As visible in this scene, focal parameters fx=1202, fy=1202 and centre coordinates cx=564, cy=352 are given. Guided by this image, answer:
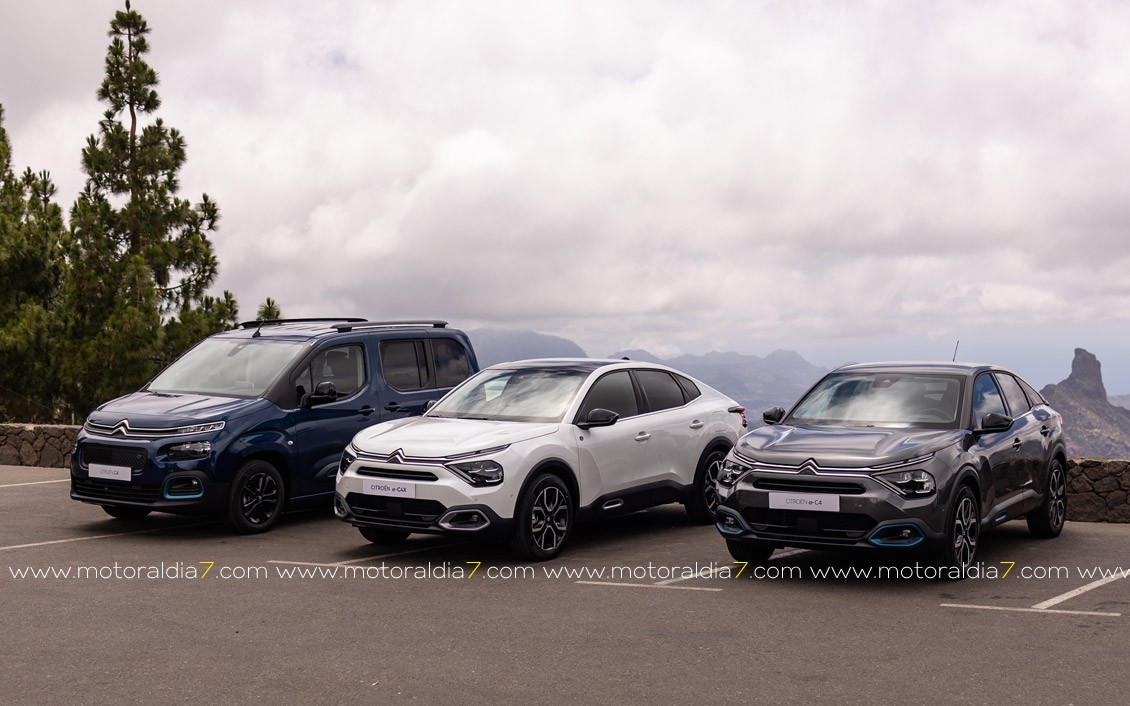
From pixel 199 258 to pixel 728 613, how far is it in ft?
68.7

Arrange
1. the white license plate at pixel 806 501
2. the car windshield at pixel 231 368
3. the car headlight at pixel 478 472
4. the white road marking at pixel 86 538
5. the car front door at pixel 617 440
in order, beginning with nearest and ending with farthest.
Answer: the white license plate at pixel 806 501 → the car headlight at pixel 478 472 → the car front door at pixel 617 440 → the white road marking at pixel 86 538 → the car windshield at pixel 231 368

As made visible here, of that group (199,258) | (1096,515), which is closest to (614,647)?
(1096,515)

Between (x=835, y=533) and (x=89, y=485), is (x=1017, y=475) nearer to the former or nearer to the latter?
(x=835, y=533)

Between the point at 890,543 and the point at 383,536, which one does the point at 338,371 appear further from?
the point at 890,543

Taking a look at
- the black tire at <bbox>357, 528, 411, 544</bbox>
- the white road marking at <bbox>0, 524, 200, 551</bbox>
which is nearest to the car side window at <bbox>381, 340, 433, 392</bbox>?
the black tire at <bbox>357, 528, 411, 544</bbox>

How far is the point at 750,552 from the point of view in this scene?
966 centimetres

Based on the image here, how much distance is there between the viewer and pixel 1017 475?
33.7ft

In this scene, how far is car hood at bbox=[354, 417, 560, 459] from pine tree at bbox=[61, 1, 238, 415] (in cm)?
1593

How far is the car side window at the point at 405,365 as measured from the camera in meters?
13.2

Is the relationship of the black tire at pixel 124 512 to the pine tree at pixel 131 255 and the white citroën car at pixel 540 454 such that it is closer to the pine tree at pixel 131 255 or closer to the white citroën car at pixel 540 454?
the white citroën car at pixel 540 454

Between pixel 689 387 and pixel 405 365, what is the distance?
3.27m

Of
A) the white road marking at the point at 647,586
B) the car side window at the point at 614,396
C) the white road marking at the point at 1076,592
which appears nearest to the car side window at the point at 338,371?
the car side window at the point at 614,396

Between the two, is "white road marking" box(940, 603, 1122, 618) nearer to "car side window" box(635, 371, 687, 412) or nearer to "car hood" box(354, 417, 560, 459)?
"car hood" box(354, 417, 560, 459)

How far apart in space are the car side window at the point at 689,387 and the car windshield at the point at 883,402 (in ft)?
6.45
